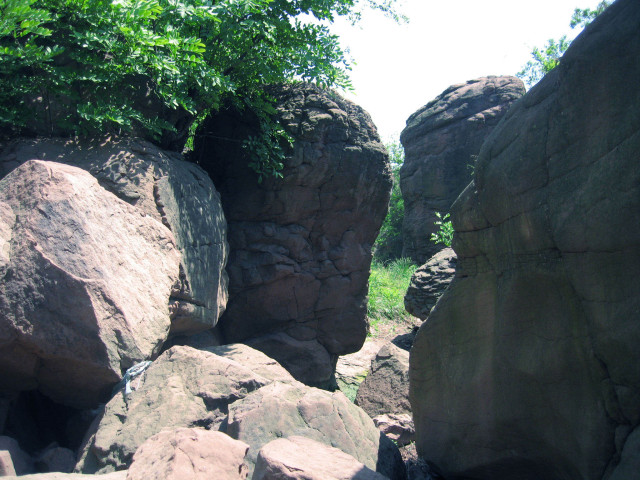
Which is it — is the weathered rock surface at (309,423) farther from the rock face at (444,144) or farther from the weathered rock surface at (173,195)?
the rock face at (444,144)

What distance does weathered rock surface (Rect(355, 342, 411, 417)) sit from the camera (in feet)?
20.4

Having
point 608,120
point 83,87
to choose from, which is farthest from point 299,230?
point 608,120

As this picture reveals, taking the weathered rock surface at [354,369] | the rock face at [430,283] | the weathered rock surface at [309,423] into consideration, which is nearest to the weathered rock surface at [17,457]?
the weathered rock surface at [309,423]

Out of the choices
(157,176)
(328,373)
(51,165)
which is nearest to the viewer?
(51,165)

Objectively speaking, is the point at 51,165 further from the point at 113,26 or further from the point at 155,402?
the point at 155,402

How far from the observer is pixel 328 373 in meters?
7.30

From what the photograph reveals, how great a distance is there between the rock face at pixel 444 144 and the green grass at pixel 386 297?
81.5 inches

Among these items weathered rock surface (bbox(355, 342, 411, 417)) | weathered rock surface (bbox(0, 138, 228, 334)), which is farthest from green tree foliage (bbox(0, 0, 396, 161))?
weathered rock surface (bbox(355, 342, 411, 417))

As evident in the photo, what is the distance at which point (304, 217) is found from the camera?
22.5 ft

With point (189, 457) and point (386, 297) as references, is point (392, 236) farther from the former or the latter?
point (189, 457)

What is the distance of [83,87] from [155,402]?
9.36ft

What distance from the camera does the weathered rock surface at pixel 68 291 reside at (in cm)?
355

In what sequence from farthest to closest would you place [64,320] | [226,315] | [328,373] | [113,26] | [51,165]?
[328,373]
[226,315]
[113,26]
[51,165]
[64,320]

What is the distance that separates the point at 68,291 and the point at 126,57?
212cm
